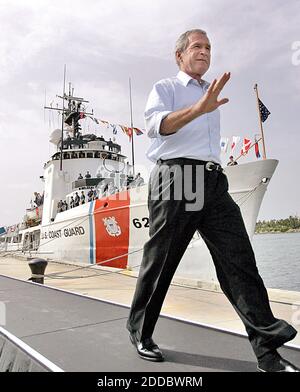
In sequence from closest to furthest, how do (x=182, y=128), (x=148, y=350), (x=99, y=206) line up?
(x=148, y=350) → (x=182, y=128) → (x=99, y=206)

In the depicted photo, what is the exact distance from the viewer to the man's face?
79.7 inches

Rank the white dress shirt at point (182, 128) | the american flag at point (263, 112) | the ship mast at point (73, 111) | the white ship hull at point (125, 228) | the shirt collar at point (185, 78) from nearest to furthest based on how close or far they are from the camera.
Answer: the white dress shirt at point (182, 128)
the shirt collar at point (185, 78)
the white ship hull at point (125, 228)
the american flag at point (263, 112)
the ship mast at point (73, 111)

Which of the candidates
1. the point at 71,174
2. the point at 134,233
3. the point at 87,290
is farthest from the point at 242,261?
the point at 71,174

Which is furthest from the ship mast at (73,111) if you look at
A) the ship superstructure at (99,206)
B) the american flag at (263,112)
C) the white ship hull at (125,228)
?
the american flag at (263,112)

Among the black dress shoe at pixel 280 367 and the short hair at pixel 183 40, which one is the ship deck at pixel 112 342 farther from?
the short hair at pixel 183 40

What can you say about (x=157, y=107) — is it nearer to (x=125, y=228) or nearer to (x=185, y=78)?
(x=185, y=78)

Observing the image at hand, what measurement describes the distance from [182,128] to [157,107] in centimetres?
18

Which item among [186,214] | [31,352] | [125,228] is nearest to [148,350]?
[31,352]

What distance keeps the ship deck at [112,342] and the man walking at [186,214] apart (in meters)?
0.16

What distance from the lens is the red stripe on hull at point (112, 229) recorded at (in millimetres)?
10156

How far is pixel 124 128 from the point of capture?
16234 mm

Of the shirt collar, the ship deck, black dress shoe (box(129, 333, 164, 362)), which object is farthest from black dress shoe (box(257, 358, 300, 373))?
the shirt collar

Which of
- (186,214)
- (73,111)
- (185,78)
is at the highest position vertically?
(73,111)

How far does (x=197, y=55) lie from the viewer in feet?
6.69
